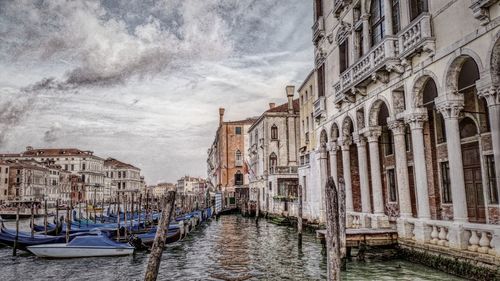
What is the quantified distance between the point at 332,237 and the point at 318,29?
11.7 m

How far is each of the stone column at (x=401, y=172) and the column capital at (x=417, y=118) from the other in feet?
2.20

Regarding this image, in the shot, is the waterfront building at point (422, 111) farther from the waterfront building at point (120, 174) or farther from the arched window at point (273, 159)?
the waterfront building at point (120, 174)

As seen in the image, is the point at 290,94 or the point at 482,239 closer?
the point at 482,239

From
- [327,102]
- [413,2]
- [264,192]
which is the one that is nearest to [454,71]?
[413,2]

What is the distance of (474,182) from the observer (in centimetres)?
1023

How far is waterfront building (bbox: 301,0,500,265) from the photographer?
725cm

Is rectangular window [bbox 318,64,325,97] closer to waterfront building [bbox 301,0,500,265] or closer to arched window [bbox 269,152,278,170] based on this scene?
waterfront building [bbox 301,0,500,265]

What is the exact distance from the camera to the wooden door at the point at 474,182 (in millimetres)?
10023

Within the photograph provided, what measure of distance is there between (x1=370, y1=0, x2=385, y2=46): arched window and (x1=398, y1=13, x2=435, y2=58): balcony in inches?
75.9

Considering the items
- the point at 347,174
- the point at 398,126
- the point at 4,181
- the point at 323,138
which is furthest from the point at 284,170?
the point at 4,181

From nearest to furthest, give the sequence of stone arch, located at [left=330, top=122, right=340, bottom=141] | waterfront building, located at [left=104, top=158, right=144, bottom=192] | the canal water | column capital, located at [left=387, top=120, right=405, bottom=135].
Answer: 1. the canal water
2. column capital, located at [left=387, top=120, right=405, bottom=135]
3. stone arch, located at [left=330, top=122, right=340, bottom=141]
4. waterfront building, located at [left=104, top=158, right=144, bottom=192]

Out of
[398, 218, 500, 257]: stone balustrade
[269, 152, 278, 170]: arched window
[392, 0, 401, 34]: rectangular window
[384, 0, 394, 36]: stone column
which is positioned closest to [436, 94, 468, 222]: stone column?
[398, 218, 500, 257]: stone balustrade

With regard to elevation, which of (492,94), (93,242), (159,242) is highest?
(492,94)

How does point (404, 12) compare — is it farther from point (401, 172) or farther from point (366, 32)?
point (401, 172)
